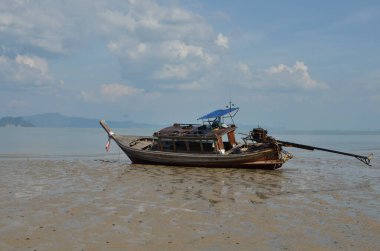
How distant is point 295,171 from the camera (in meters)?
27.1

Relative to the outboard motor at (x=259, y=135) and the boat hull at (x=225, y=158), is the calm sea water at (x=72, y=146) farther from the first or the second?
the boat hull at (x=225, y=158)

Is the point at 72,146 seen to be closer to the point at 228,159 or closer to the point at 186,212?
the point at 228,159

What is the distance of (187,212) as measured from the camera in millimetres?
13234

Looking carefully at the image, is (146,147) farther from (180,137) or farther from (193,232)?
(193,232)

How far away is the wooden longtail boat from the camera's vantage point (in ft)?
89.4

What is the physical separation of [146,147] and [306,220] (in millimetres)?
21618

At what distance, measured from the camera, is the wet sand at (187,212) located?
32.3 feet

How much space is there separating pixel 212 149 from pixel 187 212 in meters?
15.4

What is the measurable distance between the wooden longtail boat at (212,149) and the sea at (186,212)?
4.04 metres

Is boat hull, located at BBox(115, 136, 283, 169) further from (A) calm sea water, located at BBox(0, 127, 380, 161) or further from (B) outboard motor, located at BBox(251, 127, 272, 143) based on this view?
(A) calm sea water, located at BBox(0, 127, 380, 161)

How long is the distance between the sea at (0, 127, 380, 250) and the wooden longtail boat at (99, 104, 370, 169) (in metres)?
4.04

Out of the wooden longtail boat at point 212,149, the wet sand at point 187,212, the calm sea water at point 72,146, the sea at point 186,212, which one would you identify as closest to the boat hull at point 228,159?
the wooden longtail boat at point 212,149

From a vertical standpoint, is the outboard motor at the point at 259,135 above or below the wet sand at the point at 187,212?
above

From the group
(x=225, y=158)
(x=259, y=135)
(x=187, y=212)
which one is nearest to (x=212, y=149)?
(x=225, y=158)
